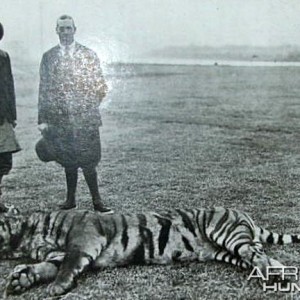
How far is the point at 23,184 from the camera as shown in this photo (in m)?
1.75

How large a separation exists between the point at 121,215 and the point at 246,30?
26.9 inches

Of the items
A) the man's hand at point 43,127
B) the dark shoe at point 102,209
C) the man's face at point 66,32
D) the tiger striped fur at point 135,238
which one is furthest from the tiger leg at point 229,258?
the man's face at point 66,32

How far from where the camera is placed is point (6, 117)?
172cm

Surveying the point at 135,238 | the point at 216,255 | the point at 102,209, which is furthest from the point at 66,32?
the point at 216,255

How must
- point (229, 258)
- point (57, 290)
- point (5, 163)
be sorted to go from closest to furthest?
point (57, 290)
point (229, 258)
point (5, 163)

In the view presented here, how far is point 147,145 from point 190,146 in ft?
0.45

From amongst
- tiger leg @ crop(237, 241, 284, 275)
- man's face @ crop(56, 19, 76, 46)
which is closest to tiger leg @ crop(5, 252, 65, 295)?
tiger leg @ crop(237, 241, 284, 275)

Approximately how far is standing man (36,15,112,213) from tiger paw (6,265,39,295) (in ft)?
0.82

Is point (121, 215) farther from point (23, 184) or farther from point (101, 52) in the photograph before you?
point (101, 52)

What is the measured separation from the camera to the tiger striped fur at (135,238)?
5.30ft

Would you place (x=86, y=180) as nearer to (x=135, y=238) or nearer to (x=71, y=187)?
(x=71, y=187)

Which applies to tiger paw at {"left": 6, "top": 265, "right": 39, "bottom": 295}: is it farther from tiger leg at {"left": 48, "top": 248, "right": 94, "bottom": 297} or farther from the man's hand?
the man's hand

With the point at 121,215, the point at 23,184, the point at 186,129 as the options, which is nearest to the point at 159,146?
the point at 186,129

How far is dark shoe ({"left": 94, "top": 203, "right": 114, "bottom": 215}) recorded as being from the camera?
5.59ft
